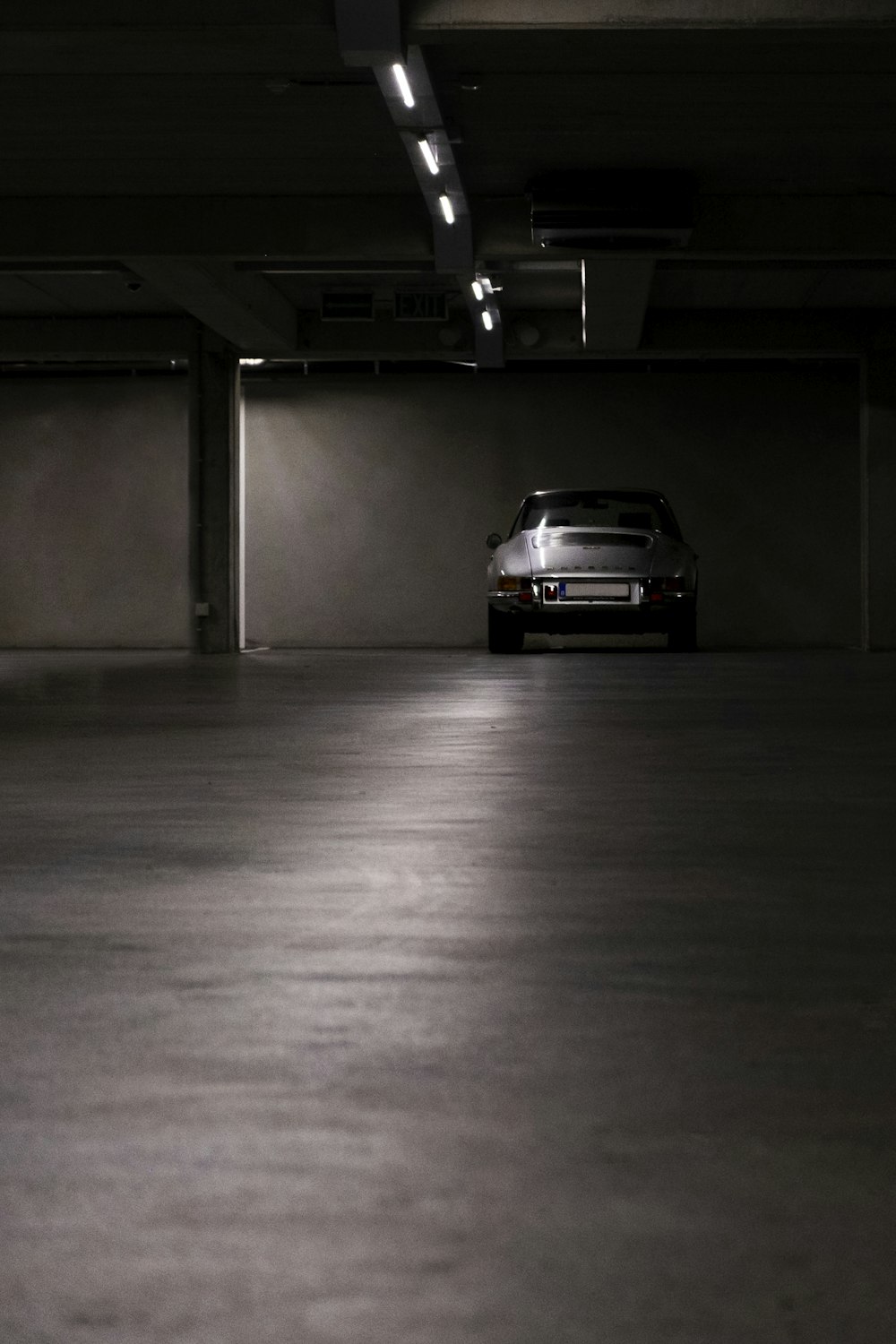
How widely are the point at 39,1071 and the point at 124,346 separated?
18397 millimetres

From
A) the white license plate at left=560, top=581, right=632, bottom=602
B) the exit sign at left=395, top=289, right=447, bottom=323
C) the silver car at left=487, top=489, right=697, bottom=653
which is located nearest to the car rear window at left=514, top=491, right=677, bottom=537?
the silver car at left=487, top=489, right=697, bottom=653

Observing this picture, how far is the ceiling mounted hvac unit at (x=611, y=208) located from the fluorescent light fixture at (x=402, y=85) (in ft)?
9.51

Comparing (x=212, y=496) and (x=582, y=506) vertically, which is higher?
(x=212, y=496)

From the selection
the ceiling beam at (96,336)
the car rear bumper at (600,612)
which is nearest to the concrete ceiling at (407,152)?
the ceiling beam at (96,336)

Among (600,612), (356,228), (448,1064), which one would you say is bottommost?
(448,1064)

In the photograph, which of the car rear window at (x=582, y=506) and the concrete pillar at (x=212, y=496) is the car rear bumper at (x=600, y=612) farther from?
the concrete pillar at (x=212, y=496)

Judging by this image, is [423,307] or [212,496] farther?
[212,496]

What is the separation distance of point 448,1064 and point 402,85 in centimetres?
861

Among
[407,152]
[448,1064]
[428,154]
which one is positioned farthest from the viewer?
[407,152]

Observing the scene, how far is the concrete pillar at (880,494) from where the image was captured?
18594 mm

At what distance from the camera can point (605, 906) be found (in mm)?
2541

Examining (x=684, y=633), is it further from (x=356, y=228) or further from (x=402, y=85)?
(x=402, y=85)

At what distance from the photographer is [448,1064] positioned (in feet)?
5.45

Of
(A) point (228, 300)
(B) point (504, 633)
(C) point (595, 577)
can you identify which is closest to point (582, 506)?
(C) point (595, 577)
